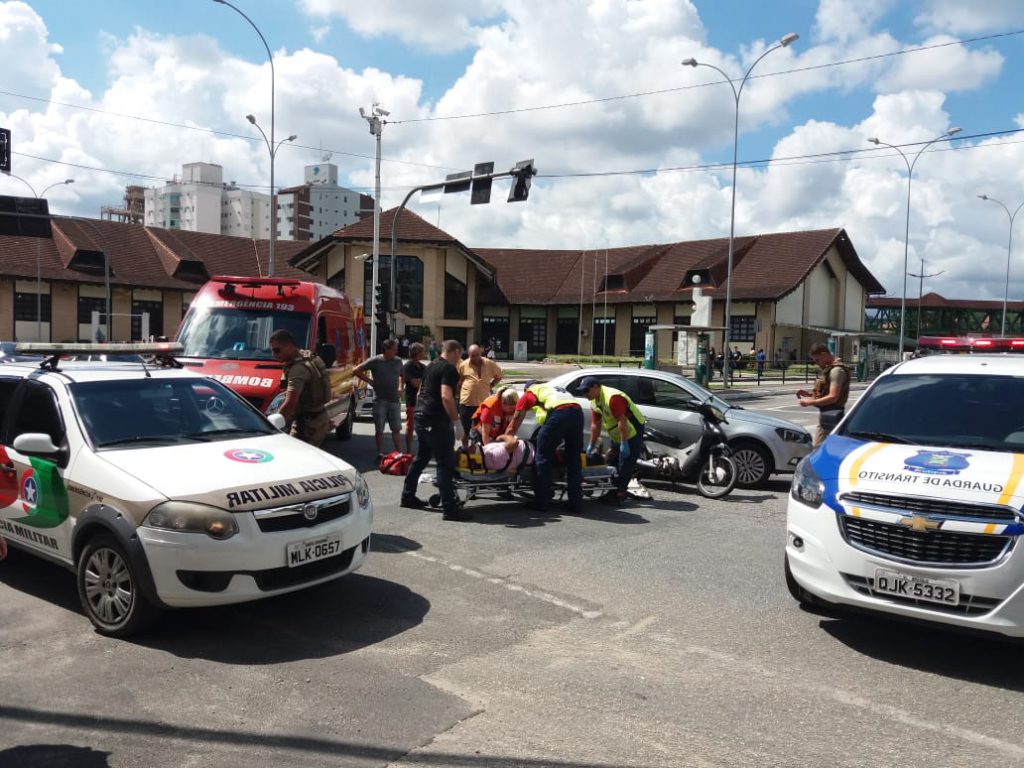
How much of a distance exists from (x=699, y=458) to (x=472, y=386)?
3.43 metres

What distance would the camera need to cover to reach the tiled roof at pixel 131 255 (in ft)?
149

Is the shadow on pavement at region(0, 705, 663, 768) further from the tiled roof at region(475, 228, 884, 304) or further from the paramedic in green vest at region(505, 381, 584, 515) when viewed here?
the tiled roof at region(475, 228, 884, 304)

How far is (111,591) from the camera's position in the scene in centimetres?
512

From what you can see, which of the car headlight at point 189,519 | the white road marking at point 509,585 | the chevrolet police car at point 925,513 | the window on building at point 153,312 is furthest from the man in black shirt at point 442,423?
the window on building at point 153,312

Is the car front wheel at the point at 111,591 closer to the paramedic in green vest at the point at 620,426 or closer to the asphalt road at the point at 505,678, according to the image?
the asphalt road at the point at 505,678

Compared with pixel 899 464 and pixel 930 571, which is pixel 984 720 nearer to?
pixel 930 571

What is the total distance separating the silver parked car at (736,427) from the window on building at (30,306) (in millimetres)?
42658

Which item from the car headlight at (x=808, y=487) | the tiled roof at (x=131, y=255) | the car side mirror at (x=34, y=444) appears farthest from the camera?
the tiled roof at (x=131, y=255)

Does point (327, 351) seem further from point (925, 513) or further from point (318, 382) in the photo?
point (925, 513)

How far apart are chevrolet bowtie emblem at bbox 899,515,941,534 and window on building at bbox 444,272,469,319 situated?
161 feet

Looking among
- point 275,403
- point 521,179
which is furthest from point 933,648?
point 521,179

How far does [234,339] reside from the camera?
11875mm

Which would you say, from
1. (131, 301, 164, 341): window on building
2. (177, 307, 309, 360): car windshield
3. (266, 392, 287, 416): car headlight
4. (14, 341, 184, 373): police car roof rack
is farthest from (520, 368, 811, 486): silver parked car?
(131, 301, 164, 341): window on building

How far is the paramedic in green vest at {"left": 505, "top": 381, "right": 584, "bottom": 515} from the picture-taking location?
875cm
